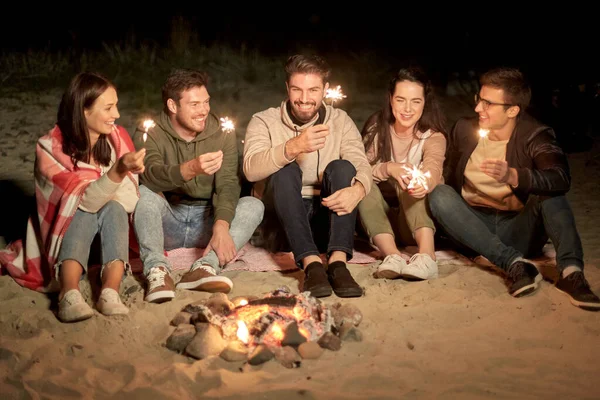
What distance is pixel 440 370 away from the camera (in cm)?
322

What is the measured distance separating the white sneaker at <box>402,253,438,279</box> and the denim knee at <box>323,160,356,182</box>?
65 cm

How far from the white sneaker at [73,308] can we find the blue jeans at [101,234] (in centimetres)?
23

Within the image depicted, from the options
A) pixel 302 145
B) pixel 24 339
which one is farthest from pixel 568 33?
pixel 24 339

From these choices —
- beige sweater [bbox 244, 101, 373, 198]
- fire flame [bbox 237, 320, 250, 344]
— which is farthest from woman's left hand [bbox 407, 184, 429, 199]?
fire flame [bbox 237, 320, 250, 344]

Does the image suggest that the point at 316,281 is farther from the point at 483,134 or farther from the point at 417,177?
the point at 483,134

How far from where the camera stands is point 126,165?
148 inches

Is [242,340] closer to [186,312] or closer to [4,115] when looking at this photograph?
[186,312]

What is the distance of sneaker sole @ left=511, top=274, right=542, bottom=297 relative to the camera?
13.0ft

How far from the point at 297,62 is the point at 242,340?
5.86 feet

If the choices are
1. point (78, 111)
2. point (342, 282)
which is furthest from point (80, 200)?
point (342, 282)

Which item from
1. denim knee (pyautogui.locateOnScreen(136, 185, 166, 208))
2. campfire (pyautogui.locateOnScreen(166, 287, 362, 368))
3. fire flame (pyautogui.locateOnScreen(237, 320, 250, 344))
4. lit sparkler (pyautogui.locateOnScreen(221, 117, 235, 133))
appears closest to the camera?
campfire (pyautogui.locateOnScreen(166, 287, 362, 368))

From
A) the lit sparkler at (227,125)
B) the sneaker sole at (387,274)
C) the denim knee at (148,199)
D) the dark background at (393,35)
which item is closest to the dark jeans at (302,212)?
the sneaker sole at (387,274)

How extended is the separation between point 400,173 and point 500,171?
2.20 feet

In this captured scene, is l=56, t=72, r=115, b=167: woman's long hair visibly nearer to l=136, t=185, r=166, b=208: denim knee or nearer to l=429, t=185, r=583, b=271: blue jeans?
l=136, t=185, r=166, b=208: denim knee
